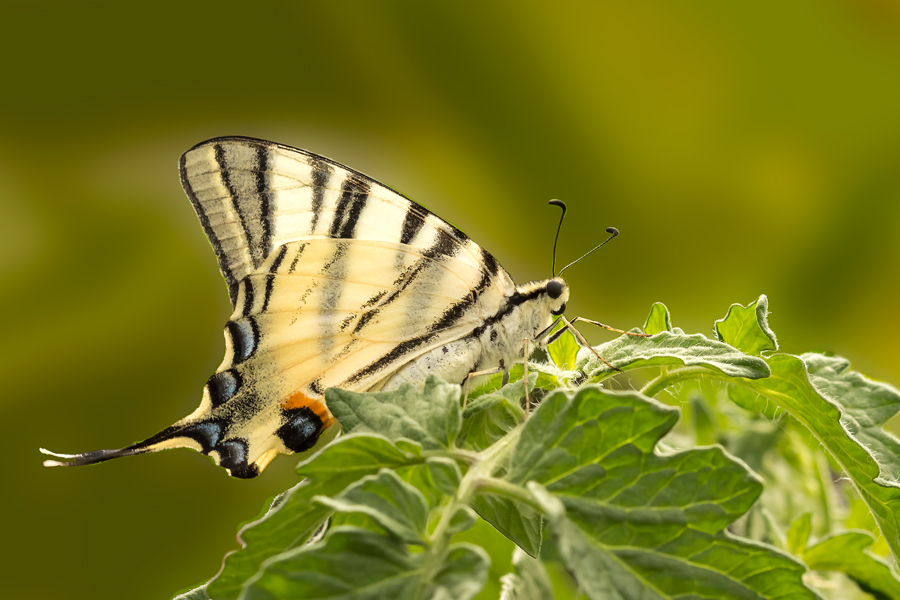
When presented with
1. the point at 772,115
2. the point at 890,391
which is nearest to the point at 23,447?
the point at 890,391

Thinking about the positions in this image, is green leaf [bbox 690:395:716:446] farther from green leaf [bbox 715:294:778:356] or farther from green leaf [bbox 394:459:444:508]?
green leaf [bbox 394:459:444:508]

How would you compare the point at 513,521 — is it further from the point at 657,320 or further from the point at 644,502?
the point at 657,320

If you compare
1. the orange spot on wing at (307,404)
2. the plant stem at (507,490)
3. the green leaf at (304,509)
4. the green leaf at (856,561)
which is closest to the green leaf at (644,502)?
the plant stem at (507,490)

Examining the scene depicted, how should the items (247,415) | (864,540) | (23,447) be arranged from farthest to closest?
1. (23,447)
2. (247,415)
3. (864,540)

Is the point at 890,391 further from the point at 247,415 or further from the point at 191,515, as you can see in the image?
the point at 191,515

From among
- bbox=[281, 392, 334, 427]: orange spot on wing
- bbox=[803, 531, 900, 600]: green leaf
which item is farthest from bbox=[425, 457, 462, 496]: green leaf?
bbox=[803, 531, 900, 600]: green leaf

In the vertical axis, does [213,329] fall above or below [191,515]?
above
